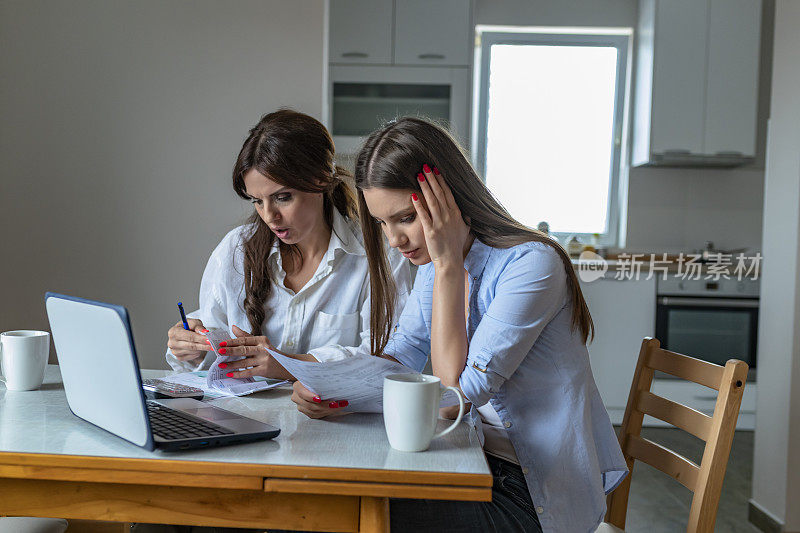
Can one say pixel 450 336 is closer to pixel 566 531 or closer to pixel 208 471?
pixel 566 531

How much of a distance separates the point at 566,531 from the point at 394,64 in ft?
11.1

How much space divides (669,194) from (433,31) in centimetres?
178

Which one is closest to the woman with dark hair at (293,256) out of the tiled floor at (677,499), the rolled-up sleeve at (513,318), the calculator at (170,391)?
the calculator at (170,391)

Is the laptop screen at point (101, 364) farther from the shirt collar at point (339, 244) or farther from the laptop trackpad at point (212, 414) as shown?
the shirt collar at point (339, 244)

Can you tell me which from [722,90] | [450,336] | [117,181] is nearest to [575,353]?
[450,336]

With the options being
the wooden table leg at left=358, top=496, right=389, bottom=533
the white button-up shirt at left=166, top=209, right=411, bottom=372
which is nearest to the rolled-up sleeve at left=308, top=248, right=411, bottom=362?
the white button-up shirt at left=166, top=209, right=411, bottom=372

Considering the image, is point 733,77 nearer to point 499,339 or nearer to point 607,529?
point 607,529

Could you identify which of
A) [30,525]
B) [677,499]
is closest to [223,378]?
[30,525]

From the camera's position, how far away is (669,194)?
4438mm

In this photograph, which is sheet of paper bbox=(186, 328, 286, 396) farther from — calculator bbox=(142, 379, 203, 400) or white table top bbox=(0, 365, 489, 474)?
white table top bbox=(0, 365, 489, 474)

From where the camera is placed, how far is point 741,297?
12.6 feet

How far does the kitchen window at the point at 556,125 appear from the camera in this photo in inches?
→ 177

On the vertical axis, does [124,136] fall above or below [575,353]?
above

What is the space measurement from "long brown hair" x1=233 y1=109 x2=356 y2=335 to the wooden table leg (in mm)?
970
